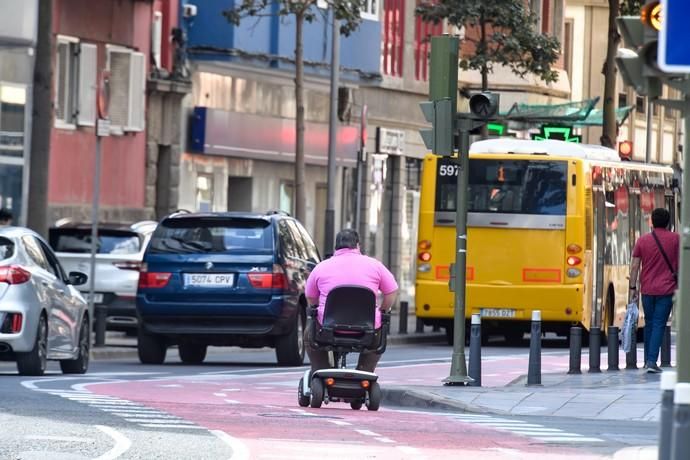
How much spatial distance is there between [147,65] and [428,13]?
556 cm

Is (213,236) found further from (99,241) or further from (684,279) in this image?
(684,279)

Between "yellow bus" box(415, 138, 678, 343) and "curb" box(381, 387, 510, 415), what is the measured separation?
14.4 metres

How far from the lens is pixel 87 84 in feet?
131

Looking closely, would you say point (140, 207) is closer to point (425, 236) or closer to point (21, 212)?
point (21, 212)

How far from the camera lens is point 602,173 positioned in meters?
35.8

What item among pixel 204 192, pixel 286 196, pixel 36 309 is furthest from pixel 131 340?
pixel 286 196

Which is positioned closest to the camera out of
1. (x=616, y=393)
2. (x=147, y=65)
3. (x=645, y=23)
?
(x=645, y=23)

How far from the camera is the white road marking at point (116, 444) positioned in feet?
42.9

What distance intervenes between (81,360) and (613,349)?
5986mm

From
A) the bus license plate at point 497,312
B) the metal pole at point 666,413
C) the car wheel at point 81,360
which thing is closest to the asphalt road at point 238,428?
the car wheel at point 81,360

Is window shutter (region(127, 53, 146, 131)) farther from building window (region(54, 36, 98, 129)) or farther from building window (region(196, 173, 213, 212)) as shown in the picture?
building window (region(196, 173, 213, 212))

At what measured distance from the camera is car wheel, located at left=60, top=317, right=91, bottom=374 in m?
24.2

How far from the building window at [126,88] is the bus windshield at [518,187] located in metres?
8.37

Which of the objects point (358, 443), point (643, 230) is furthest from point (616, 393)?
point (643, 230)
